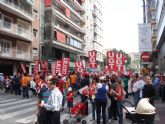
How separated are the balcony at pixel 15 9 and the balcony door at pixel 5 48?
143 inches

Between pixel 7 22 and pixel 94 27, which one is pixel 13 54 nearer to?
pixel 7 22

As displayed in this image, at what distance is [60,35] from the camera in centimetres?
6488

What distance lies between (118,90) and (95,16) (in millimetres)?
95001

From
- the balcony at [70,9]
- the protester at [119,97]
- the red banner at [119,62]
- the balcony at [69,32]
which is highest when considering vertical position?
the balcony at [70,9]

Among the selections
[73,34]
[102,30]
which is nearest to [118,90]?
[73,34]

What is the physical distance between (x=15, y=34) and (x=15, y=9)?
2908mm

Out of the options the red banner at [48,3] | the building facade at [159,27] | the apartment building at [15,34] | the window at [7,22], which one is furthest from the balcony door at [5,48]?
the building facade at [159,27]

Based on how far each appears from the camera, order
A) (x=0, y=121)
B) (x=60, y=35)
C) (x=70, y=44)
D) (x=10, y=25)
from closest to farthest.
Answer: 1. (x=0, y=121)
2. (x=10, y=25)
3. (x=60, y=35)
4. (x=70, y=44)

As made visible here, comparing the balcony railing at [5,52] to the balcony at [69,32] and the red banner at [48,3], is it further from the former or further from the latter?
the balcony at [69,32]

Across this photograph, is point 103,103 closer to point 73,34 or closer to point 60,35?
point 60,35

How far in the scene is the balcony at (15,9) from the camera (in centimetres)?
4254

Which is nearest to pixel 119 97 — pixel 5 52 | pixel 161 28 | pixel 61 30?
pixel 161 28

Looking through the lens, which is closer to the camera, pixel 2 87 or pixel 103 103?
pixel 103 103

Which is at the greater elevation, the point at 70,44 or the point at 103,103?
the point at 70,44
